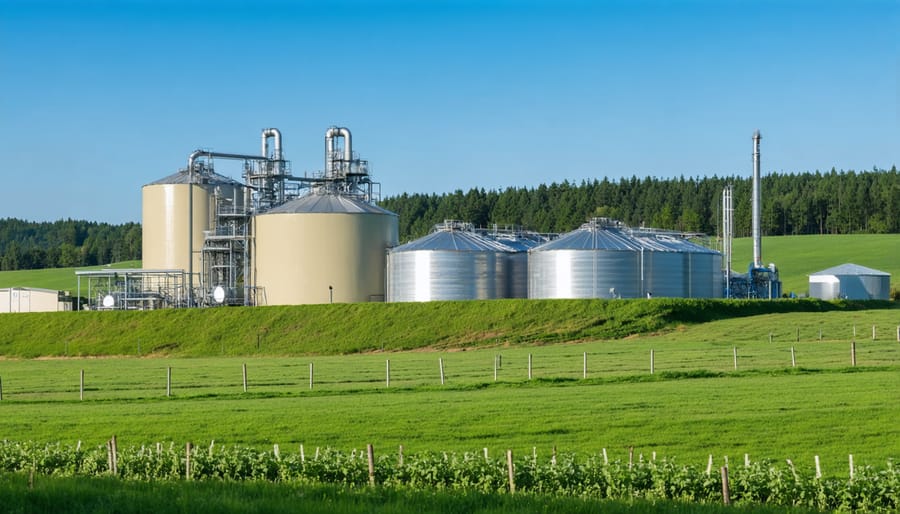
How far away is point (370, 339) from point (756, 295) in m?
38.4

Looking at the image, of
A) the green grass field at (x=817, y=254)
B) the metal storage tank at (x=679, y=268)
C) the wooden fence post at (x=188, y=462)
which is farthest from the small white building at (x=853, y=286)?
the wooden fence post at (x=188, y=462)

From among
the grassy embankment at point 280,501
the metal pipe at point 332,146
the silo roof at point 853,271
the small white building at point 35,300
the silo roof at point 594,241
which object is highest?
the metal pipe at point 332,146

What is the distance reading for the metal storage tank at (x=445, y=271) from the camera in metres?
89.2

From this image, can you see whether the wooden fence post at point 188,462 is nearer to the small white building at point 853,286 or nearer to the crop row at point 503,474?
the crop row at point 503,474

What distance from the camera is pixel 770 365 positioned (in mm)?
54250

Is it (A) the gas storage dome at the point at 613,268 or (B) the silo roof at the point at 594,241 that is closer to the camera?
(A) the gas storage dome at the point at 613,268

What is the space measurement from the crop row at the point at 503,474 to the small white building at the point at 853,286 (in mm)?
88628

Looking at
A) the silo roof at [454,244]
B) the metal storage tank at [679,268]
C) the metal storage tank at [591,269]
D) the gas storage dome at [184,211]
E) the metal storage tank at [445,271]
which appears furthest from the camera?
the gas storage dome at [184,211]

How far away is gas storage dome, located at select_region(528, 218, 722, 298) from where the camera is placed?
87.0 meters

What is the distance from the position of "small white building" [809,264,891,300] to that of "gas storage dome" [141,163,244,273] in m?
54.4

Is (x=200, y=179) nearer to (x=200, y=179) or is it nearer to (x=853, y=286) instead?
(x=200, y=179)

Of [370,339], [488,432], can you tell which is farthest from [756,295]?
[488,432]

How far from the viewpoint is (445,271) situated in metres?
89.3

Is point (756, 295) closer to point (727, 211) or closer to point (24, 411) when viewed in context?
point (727, 211)
